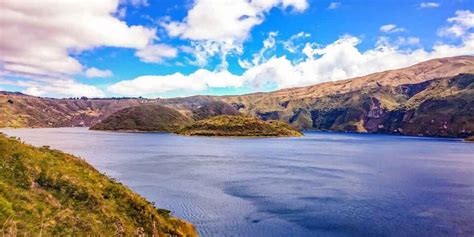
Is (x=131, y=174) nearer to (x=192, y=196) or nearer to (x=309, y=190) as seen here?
(x=192, y=196)

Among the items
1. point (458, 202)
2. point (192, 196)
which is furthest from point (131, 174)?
point (458, 202)

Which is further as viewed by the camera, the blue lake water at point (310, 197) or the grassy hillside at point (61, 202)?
the blue lake water at point (310, 197)

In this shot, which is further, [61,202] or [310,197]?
[310,197]

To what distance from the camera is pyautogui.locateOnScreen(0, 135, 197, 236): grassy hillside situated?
3281cm

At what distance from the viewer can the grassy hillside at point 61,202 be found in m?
32.8

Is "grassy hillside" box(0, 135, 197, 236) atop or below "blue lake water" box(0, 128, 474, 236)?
atop

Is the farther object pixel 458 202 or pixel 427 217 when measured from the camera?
pixel 458 202

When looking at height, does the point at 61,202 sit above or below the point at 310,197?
above

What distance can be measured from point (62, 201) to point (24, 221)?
6.31m

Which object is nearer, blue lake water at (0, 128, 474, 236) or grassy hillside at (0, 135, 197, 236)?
grassy hillside at (0, 135, 197, 236)

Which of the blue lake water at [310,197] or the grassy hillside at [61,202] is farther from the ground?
the grassy hillside at [61,202]

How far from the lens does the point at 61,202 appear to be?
123 ft

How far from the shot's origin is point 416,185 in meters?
107

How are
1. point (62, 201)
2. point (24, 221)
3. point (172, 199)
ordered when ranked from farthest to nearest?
point (172, 199) → point (62, 201) → point (24, 221)
